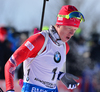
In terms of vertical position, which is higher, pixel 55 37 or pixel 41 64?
pixel 55 37

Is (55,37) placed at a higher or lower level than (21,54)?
higher

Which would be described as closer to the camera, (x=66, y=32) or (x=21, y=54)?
(x=21, y=54)

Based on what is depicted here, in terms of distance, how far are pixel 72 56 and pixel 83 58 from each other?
612 mm

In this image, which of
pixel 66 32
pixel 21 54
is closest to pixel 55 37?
→ pixel 66 32

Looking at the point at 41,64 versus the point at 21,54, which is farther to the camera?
the point at 41,64

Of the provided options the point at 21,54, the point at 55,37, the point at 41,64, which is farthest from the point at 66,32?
the point at 21,54

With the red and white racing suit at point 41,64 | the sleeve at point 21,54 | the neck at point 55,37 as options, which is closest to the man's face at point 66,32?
the neck at point 55,37

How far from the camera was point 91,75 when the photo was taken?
6.95m

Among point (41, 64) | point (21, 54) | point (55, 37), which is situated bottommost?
point (41, 64)

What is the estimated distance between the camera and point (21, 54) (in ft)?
7.57

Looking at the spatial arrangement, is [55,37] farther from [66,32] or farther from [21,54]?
[21,54]

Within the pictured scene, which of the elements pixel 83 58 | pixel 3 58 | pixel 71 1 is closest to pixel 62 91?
pixel 83 58

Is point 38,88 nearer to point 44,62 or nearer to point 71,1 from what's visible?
point 44,62

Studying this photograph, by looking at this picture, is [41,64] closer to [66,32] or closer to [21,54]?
[21,54]
